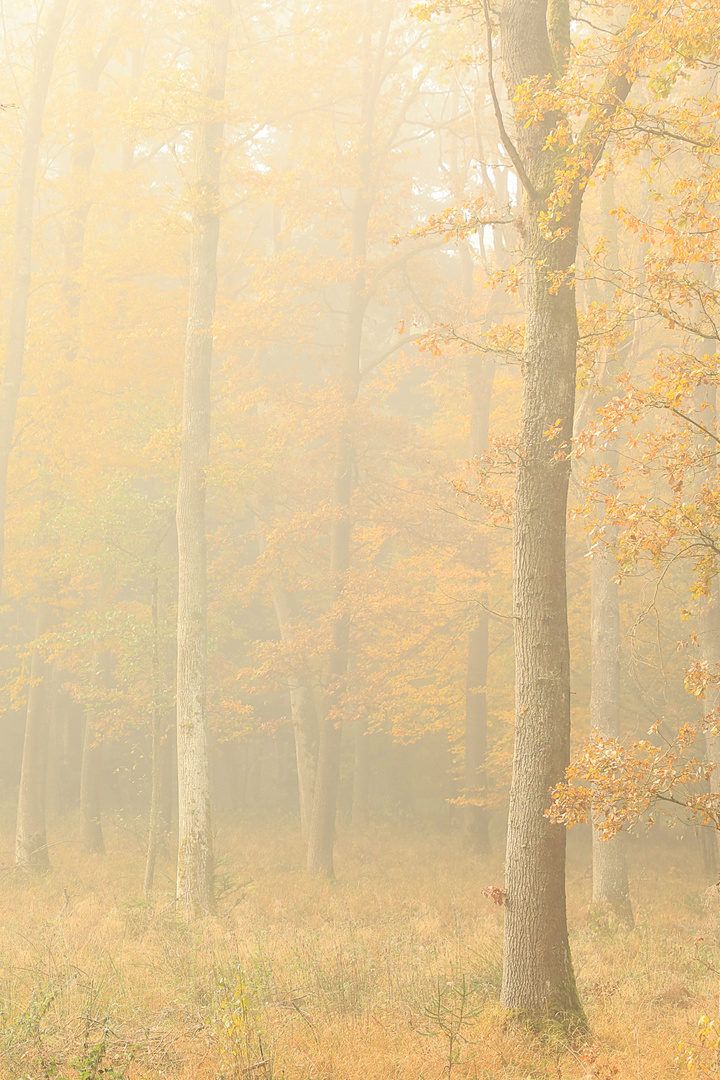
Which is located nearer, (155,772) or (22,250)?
(155,772)

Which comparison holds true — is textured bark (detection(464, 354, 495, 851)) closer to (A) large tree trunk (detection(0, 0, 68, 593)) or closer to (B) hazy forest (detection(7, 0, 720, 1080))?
(B) hazy forest (detection(7, 0, 720, 1080))

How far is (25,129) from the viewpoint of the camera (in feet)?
45.5

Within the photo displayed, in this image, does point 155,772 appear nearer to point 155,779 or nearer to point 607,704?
point 155,779

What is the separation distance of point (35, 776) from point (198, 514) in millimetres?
6801

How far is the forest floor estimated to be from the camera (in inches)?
179

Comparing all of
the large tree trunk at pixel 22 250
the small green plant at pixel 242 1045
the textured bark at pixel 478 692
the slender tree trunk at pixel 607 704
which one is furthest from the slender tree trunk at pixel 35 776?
the small green plant at pixel 242 1045

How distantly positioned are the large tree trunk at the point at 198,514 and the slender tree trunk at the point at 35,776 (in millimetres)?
4701

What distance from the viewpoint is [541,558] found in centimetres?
591

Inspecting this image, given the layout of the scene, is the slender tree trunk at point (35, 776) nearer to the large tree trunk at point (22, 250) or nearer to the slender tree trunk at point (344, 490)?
the large tree trunk at point (22, 250)

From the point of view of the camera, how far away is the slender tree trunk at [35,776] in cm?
1471

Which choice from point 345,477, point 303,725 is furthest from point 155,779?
point 345,477

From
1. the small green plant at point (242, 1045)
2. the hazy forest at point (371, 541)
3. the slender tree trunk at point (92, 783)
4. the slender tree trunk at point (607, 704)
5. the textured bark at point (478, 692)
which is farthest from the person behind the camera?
the textured bark at point (478, 692)

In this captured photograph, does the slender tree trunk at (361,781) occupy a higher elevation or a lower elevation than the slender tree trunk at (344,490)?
lower

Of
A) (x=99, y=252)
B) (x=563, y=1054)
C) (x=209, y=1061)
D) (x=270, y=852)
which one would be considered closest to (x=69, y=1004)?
(x=209, y=1061)
